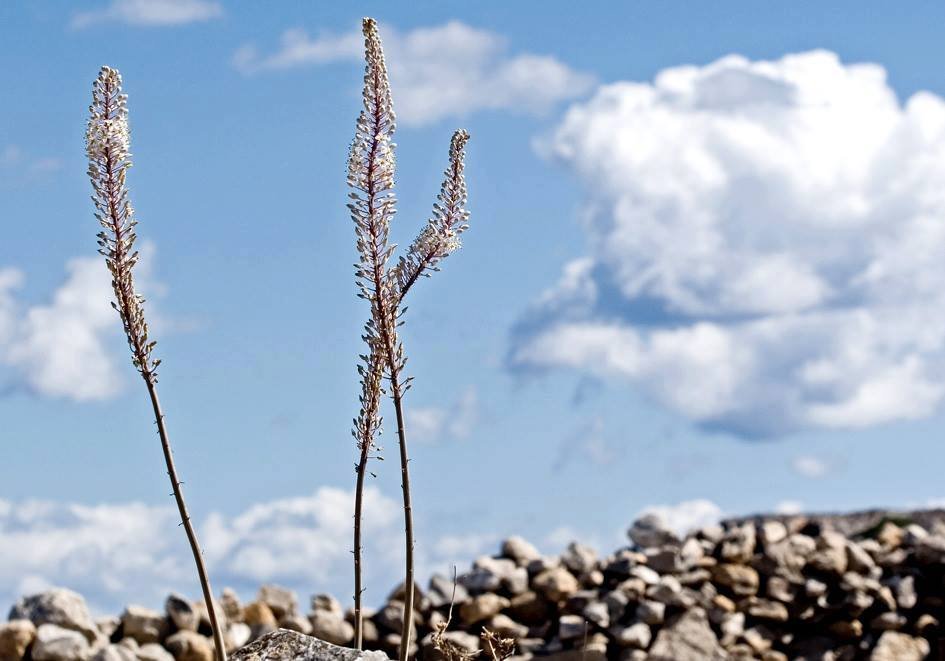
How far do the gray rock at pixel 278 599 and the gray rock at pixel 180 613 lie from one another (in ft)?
2.43

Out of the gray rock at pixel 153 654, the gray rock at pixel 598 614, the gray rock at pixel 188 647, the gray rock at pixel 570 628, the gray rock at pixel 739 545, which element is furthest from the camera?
the gray rock at pixel 739 545

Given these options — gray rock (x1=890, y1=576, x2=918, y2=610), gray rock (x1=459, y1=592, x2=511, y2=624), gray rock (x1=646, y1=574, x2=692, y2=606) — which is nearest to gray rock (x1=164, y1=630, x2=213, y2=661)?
gray rock (x1=459, y1=592, x2=511, y2=624)

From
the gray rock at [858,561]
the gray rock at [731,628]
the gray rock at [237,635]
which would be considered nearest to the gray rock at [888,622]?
the gray rock at [858,561]

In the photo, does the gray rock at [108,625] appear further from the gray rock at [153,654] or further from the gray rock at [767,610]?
the gray rock at [767,610]

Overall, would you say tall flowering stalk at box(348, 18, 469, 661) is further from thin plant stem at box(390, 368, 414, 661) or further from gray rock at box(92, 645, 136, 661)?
gray rock at box(92, 645, 136, 661)

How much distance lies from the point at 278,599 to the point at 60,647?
1991 mm

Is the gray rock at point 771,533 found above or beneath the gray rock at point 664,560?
above

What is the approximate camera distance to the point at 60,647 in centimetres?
942

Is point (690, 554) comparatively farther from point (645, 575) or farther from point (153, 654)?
point (153, 654)

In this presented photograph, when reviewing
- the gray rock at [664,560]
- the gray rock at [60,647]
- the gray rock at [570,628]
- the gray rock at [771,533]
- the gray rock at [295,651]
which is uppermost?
the gray rock at [771,533]

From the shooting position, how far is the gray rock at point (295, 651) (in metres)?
4.03

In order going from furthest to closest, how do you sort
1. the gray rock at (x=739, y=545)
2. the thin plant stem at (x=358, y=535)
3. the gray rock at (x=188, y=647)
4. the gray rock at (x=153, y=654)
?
the gray rock at (x=739, y=545), the gray rock at (x=188, y=647), the gray rock at (x=153, y=654), the thin plant stem at (x=358, y=535)

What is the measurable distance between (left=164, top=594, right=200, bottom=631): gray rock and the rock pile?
0.01 m

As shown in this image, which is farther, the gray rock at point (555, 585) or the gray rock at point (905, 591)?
the gray rock at point (905, 591)
